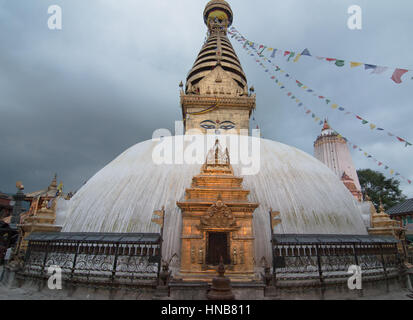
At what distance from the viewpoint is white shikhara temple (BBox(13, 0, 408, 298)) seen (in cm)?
675

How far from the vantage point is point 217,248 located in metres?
6.91

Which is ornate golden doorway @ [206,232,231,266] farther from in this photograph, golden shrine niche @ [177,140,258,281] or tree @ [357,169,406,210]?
tree @ [357,169,406,210]

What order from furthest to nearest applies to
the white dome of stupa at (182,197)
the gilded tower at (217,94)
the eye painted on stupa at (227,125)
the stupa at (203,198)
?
the gilded tower at (217,94)
the eye painted on stupa at (227,125)
the white dome of stupa at (182,197)
the stupa at (203,198)

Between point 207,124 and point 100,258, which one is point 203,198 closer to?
point 100,258

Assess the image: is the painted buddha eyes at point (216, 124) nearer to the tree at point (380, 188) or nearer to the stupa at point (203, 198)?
the stupa at point (203, 198)

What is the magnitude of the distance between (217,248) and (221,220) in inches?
36.9

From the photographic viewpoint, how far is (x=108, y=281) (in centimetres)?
622

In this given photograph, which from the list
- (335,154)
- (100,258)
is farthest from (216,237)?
(335,154)

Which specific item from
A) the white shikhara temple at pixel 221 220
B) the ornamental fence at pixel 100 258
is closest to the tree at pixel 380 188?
the white shikhara temple at pixel 221 220

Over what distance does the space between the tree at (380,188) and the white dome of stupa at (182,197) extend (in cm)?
2392

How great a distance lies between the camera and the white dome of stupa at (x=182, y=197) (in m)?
8.09

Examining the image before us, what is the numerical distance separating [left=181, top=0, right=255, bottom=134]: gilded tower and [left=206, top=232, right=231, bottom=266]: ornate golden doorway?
10.7 meters

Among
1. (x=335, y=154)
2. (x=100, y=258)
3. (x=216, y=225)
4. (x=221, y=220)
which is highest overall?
→ (x=335, y=154)

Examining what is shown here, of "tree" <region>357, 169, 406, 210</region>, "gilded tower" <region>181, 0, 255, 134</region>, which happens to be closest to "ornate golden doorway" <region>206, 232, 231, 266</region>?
"gilded tower" <region>181, 0, 255, 134</region>
